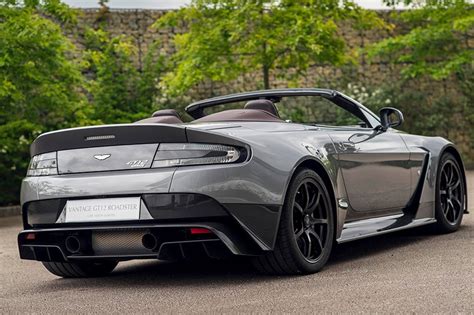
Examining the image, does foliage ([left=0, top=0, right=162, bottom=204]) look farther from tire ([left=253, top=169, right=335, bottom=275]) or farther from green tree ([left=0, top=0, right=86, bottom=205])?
tire ([left=253, top=169, right=335, bottom=275])

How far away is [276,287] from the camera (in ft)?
17.8

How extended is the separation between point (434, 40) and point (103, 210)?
21.4m

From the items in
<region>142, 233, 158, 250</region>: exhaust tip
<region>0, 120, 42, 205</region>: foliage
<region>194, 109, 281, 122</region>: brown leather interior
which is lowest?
<region>0, 120, 42, 205</region>: foliage

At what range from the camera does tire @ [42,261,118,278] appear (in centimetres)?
641

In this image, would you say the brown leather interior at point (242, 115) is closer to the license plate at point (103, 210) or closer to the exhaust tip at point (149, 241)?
the license plate at point (103, 210)

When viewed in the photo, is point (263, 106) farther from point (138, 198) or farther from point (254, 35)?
point (254, 35)

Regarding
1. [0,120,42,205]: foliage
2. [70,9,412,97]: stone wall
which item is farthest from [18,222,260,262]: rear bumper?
[70,9,412,97]: stone wall

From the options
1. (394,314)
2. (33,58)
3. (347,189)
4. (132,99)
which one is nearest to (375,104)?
(132,99)

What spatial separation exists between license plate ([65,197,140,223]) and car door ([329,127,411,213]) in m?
1.57

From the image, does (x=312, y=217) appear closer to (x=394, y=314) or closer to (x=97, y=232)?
(x=97, y=232)

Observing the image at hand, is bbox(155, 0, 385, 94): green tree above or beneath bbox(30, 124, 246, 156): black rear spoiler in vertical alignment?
beneath

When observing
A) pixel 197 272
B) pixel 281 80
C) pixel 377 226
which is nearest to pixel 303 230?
pixel 197 272

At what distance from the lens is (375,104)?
1011 inches

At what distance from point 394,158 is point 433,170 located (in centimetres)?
70
